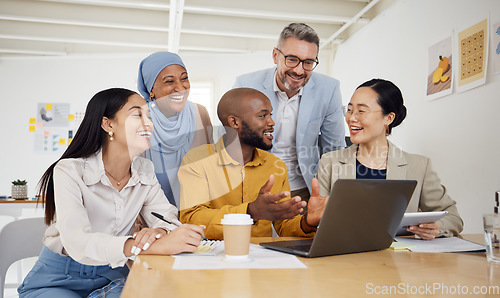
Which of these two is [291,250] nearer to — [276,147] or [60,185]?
[60,185]

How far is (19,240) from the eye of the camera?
1289mm

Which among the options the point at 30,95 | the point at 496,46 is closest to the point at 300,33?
the point at 496,46

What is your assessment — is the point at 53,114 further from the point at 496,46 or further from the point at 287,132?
the point at 496,46

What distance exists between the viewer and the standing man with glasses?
1.91 m

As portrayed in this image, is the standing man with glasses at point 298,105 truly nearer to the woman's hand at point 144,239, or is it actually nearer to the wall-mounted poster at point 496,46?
the wall-mounted poster at point 496,46

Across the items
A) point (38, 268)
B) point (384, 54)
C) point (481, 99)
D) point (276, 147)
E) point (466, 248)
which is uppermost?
point (384, 54)

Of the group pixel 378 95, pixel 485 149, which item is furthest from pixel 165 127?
pixel 485 149

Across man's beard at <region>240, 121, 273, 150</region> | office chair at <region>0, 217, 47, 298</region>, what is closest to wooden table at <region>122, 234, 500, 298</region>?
office chair at <region>0, 217, 47, 298</region>

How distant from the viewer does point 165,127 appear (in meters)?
1.64

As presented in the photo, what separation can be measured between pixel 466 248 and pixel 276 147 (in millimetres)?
1048

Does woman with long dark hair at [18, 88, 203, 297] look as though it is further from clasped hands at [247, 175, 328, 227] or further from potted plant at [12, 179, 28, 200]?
potted plant at [12, 179, 28, 200]

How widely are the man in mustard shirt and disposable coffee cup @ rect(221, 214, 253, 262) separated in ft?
0.96

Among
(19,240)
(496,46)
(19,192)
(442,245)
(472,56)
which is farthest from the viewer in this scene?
(19,192)

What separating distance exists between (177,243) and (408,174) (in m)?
1.02
